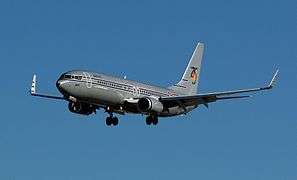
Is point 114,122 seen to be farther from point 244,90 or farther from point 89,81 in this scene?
point 244,90

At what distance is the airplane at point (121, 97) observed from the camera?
127500 mm

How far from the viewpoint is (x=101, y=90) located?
420 ft

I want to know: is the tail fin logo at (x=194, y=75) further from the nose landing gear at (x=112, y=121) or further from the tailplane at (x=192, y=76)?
the nose landing gear at (x=112, y=121)

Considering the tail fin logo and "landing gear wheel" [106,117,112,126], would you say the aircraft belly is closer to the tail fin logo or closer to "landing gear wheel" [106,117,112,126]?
"landing gear wheel" [106,117,112,126]

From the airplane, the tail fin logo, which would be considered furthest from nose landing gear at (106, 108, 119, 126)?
the tail fin logo

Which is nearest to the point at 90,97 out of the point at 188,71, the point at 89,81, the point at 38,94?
the point at 89,81

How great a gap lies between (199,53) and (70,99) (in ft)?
128

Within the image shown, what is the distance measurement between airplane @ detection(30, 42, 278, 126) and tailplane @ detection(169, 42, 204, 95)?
527 inches

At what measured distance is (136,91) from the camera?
13312cm

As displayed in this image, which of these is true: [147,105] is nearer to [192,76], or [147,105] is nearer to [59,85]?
[59,85]

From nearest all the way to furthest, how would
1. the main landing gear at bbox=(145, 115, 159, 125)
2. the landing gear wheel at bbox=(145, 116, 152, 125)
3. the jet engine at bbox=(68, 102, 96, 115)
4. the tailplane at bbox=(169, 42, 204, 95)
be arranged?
the jet engine at bbox=(68, 102, 96, 115) → the main landing gear at bbox=(145, 115, 159, 125) → the landing gear wheel at bbox=(145, 116, 152, 125) → the tailplane at bbox=(169, 42, 204, 95)

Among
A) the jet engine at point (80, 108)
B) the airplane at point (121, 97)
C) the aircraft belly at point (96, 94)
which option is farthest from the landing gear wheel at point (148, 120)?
the jet engine at point (80, 108)

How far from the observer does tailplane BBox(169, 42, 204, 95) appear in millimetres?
154750

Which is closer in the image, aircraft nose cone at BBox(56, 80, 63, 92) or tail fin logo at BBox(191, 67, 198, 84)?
aircraft nose cone at BBox(56, 80, 63, 92)
